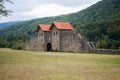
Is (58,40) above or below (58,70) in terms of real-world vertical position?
below

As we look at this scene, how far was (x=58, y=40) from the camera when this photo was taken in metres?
75.1

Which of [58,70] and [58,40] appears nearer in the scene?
[58,70]

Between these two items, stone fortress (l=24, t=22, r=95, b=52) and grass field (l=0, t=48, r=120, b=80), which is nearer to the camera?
grass field (l=0, t=48, r=120, b=80)

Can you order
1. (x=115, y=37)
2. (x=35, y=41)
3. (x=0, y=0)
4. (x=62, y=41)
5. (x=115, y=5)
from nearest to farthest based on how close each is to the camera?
(x=0, y=0) → (x=62, y=41) → (x=35, y=41) → (x=115, y=37) → (x=115, y=5)

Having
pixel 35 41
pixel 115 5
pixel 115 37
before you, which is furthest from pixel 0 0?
pixel 115 5

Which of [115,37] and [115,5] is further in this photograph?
[115,5]

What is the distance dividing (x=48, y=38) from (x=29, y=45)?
8012mm

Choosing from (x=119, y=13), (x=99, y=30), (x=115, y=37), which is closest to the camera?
(x=115, y=37)

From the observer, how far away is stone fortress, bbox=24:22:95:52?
69688 millimetres

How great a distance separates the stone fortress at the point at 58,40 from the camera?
69.7 metres

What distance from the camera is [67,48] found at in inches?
2874

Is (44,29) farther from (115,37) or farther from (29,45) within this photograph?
(115,37)

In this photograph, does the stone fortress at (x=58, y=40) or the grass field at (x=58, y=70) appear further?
the stone fortress at (x=58, y=40)

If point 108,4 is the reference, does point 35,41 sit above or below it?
below
